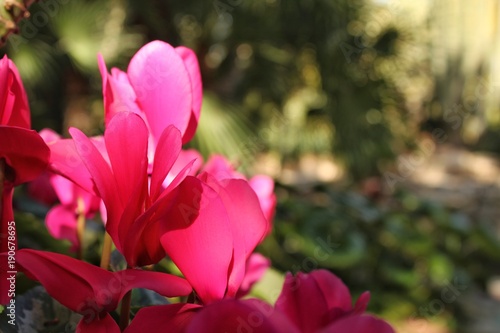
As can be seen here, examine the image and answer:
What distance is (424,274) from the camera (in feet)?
7.20

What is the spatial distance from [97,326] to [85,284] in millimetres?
14

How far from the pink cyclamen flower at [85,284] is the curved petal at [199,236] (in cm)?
1

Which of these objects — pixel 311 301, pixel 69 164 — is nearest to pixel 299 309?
pixel 311 301

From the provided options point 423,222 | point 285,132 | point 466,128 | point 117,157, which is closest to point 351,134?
point 285,132

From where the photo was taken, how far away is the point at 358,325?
0.51 feet

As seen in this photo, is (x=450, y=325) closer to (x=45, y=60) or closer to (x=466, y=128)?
(x=45, y=60)

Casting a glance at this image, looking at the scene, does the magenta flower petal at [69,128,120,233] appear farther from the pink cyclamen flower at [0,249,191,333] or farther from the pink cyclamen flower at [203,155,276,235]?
the pink cyclamen flower at [203,155,276,235]

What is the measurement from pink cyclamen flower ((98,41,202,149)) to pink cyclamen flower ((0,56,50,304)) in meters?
0.03

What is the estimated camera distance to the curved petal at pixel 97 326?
20 centimetres

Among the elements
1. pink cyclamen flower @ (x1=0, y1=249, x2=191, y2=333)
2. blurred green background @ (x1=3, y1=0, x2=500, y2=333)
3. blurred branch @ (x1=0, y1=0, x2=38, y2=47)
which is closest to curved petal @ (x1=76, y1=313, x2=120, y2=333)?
pink cyclamen flower @ (x1=0, y1=249, x2=191, y2=333)

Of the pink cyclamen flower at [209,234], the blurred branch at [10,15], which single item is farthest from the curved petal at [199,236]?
the blurred branch at [10,15]

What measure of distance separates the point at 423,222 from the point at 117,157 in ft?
6.81

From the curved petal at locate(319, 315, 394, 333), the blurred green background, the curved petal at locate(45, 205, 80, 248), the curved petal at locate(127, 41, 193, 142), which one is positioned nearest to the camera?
the curved petal at locate(319, 315, 394, 333)

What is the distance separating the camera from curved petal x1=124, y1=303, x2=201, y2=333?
0.20 m
